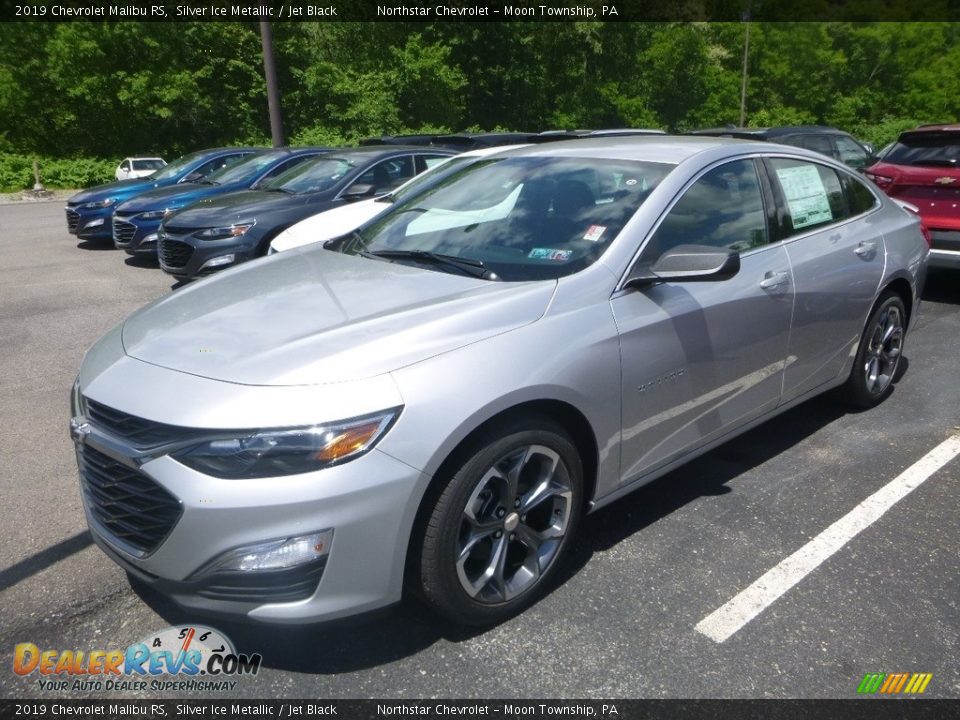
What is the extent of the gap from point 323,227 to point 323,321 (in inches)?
190

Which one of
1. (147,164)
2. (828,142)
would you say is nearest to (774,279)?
(828,142)

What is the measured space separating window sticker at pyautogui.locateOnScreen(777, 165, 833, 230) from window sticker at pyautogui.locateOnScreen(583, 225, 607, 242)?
128 centimetres

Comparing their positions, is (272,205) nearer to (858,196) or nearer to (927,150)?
(858,196)

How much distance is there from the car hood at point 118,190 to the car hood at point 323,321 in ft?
32.8

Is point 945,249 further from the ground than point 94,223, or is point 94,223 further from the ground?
point 945,249

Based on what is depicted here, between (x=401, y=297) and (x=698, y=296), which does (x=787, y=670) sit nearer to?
(x=698, y=296)

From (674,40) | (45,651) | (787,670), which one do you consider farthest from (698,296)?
(674,40)

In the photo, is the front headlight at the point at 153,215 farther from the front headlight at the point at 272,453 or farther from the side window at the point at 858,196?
the front headlight at the point at 272,453

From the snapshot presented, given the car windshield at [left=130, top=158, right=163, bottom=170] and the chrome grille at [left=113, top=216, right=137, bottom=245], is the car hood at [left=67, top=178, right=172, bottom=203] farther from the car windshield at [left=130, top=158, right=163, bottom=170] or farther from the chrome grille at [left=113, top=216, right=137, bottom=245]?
the car windshield at [left=130, top=158, right=163, bottom=170]

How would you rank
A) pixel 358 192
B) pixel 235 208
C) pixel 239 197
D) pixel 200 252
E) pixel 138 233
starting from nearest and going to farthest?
pixel 200 252 → pixel 235 208 → pixel 358 192 → pixel 239 197 → pixel 138 233

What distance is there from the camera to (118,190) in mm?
12477

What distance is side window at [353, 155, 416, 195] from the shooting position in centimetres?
943

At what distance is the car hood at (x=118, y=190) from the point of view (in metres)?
12.3

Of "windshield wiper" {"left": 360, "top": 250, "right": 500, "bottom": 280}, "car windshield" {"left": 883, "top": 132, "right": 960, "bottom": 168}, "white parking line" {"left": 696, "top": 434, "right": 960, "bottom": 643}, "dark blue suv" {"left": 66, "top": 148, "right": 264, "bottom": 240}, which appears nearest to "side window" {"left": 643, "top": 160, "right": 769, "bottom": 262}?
"windshield wiper" {"left": 360, "top": 250, "right": 500, "bottom": 280}
